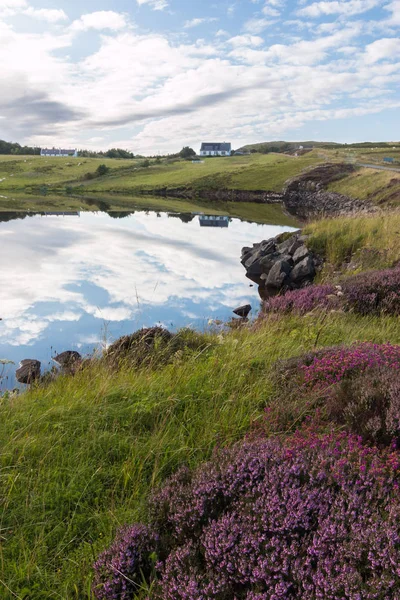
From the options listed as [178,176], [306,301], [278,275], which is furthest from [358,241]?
[178,176]

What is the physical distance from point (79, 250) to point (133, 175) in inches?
3852

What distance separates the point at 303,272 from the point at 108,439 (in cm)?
1643

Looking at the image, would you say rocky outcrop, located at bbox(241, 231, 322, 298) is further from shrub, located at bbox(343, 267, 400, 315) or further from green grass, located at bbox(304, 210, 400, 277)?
shrub, located at bbox(343, 267, 400, 315)

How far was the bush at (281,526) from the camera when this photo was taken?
8.09ft

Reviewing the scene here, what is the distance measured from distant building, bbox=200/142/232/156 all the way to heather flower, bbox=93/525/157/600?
200 metres

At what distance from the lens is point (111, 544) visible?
3.21m

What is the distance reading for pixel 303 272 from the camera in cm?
1989

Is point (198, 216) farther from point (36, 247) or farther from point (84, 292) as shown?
point (84, 292)

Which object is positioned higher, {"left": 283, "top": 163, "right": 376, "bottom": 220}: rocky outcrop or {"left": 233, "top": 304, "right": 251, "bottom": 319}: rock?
{"left": 283, "top": 163, "right": 376, "bottom": 220}: rocky outcrop

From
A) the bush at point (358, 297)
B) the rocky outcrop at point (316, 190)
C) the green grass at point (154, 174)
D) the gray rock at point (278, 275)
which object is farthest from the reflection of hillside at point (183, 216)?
the bush at point (358, 297)

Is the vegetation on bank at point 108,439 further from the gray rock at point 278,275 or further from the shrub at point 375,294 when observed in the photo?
the gray rock at point 278,275

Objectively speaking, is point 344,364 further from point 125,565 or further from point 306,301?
point 306,301

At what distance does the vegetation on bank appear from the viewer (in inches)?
133

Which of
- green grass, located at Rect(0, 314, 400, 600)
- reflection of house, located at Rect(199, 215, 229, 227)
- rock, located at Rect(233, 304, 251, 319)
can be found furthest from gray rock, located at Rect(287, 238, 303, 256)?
reflection of house, located at Rect(199, 215, 229, 227)
